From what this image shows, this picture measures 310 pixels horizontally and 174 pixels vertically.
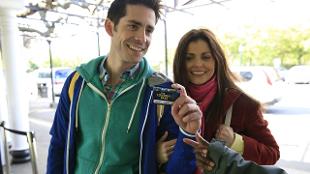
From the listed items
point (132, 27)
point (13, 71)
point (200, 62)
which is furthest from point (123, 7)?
point (13, 71)

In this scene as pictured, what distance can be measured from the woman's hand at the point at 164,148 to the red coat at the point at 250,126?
0.88 feet

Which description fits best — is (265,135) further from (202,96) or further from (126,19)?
(126,19)

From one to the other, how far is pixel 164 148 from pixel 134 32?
1.83 feet

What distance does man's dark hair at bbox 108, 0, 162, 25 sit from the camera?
1450 millimetres

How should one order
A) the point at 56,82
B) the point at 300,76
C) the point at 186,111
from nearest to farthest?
the point at 186,111
the point at 300,76
the point at 56,82

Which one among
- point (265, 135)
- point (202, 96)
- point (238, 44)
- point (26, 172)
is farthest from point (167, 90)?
point (238, 44)

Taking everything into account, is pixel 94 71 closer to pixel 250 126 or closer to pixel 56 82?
pixel 250 126

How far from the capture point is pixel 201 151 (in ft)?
3.75

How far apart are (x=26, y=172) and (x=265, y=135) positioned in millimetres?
4059

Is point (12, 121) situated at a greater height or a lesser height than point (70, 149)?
lesser

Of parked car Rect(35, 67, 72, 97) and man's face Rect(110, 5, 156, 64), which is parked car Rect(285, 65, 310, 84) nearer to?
man's face Rect(110, 5, 156, 64)

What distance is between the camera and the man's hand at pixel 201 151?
1.10m

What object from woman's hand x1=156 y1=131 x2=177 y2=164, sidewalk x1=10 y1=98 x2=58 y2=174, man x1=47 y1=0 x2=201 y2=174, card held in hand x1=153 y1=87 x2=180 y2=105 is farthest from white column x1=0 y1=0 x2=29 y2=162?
card held in hand x1=153 y1=87 x2=180 y2=105

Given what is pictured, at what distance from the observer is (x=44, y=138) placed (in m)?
6.69
